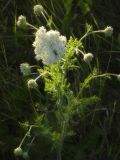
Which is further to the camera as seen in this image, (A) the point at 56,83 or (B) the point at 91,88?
(B) the point at 91,88

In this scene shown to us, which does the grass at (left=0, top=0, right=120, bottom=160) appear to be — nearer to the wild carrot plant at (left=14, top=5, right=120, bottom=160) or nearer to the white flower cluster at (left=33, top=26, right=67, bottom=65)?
the wild carrot plant at (left=14, top=5, right=120, bottom=160)

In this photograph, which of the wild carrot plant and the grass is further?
the grass

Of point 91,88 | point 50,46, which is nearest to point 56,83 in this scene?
point 50,46

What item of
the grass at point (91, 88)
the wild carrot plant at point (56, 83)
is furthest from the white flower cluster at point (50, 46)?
the grass at point (91, 88)

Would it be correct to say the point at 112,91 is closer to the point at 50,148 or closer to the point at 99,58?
the point at 99,58

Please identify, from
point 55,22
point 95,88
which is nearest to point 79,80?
point 95,88

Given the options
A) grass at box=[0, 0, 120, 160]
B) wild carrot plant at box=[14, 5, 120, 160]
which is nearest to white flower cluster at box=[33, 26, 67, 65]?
wild carrot plant at box=[14, 5, 120, 160]

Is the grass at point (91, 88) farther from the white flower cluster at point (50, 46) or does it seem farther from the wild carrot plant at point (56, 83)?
the white flower cluster at point (50, 46)

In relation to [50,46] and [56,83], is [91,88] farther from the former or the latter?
[50,46]
